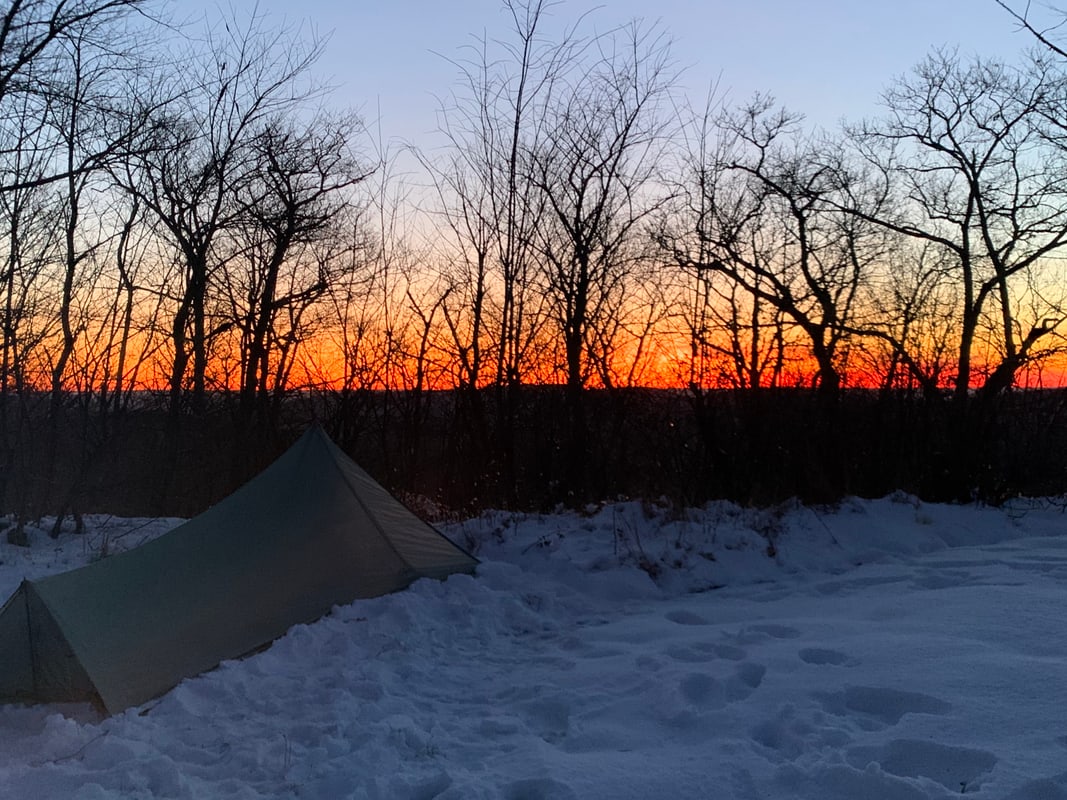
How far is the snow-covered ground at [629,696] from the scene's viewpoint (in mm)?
2883

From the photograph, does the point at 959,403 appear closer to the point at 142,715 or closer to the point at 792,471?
the point at 792,471

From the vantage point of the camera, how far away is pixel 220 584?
4.92 m

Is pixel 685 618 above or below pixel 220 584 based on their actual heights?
below

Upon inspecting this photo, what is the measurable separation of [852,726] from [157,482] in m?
11.7

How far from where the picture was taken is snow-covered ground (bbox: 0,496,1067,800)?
2.88m

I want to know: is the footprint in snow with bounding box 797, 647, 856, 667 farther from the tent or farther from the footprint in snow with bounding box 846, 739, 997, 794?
the tent

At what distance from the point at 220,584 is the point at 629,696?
102 inches

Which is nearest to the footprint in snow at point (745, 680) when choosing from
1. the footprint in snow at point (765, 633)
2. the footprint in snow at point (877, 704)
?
the footprint in snow at point (877, 704)

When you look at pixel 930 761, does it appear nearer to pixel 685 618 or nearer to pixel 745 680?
pixel 745 680

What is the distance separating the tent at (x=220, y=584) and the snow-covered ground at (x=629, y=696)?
182 millimetres

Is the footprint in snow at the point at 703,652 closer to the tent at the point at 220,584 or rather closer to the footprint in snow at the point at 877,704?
the footprint in snow at the point at 877,704

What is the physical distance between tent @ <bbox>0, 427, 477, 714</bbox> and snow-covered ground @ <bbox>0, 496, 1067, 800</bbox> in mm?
182

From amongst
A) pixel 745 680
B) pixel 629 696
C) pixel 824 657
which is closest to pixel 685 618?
pixel 824 657

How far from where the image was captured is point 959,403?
933 cm
